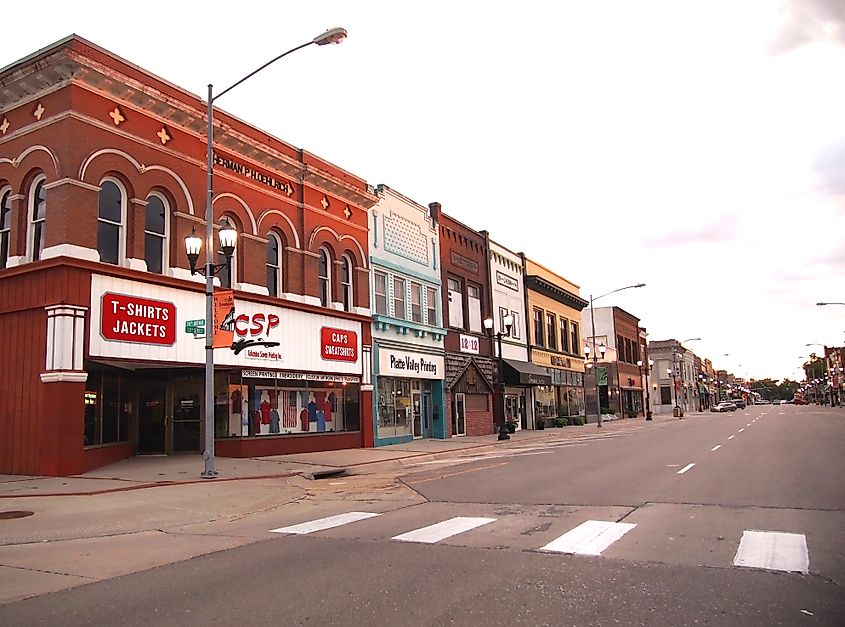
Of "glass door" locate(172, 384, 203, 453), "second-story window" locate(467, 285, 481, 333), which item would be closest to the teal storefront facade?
"second-story window" locate(467, 285, 481, 333)

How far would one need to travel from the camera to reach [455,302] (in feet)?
118

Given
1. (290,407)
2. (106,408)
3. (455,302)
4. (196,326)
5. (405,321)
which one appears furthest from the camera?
(455,302)

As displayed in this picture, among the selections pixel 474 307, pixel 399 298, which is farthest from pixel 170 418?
pixel 474 307

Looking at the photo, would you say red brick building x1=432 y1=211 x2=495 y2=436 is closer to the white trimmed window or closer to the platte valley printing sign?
the platte valley printing sign

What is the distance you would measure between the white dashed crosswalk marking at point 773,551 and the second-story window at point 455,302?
86.9 feet

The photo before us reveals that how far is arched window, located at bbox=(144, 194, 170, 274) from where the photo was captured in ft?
63.3

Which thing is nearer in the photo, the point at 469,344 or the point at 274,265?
the point at 274,265

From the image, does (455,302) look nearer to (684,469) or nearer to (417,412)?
(417,412)

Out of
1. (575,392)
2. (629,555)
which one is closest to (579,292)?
(575,392)

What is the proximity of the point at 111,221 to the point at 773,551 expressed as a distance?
652 inches

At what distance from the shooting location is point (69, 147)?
55.8 ft

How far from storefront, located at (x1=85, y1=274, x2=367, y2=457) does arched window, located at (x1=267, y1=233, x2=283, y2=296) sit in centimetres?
85

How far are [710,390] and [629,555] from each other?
157484 mm

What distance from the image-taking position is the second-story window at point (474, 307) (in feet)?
122
